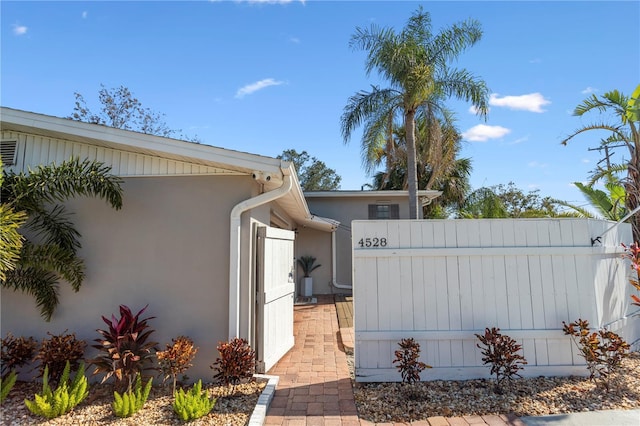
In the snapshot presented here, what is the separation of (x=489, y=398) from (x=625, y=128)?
593cm

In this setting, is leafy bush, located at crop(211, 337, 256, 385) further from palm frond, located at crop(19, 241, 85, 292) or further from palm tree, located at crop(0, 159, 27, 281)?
palm tree, located at crop(0, 159, 27, 281)

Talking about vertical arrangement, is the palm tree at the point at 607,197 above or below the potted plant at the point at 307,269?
above

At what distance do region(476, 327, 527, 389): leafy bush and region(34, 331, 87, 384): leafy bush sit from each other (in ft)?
16.2

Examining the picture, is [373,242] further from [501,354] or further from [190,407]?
[190,407]

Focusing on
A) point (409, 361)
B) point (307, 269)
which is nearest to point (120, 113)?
point (307, 269)

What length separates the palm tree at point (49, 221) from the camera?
377cm

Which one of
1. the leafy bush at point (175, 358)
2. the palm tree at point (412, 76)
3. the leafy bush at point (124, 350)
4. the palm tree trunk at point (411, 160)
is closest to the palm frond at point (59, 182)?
the leafy bush at point (124, 350)

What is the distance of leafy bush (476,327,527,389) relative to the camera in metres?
3.51

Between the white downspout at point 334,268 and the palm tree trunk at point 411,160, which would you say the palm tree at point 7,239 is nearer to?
the palm tree trunk at point 411,160

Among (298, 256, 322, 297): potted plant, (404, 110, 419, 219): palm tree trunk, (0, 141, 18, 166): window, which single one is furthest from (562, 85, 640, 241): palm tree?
(0, 141, 18, 166): window

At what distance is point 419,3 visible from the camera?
381 inches

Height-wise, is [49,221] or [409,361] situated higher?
[49,221]

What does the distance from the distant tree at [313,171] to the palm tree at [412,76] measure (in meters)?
20.0

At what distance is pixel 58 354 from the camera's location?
3.83 meters
